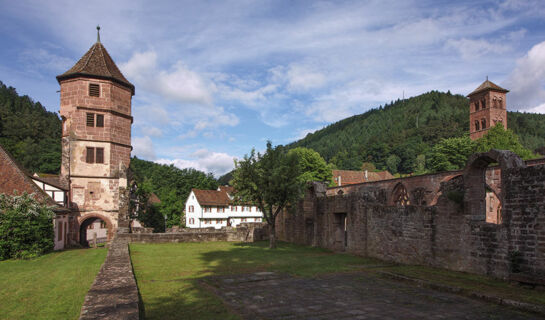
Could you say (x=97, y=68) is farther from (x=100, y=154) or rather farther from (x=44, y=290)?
(x=44, y=290)

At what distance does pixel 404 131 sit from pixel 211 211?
88995 millimetres

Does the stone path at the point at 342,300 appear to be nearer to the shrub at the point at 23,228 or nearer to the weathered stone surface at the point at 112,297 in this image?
the weathered stone surface at the point at 112,297

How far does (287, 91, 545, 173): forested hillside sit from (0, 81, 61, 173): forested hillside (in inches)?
3180

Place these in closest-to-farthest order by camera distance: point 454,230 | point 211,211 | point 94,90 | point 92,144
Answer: point 454,230, point 92,144, point 94,90, point 211,211

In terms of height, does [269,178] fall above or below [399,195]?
above

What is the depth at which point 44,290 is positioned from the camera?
912cm

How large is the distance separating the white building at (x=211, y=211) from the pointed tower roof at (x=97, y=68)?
35.4 meters

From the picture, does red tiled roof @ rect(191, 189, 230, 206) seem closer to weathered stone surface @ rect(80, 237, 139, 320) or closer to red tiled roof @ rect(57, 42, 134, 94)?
red tiled roof @ rect(57, 42, 134, 94)

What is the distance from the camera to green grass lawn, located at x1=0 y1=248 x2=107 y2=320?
7.14 metres

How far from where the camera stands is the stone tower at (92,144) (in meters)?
25.9

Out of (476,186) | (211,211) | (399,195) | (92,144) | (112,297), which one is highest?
(92,144)

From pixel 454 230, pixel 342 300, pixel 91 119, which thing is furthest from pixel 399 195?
pixel 342 300

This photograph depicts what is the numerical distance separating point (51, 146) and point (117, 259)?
254ft

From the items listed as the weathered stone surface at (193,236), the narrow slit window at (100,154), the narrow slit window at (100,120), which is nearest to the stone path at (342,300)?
the weathered stone surface at (193,236)
